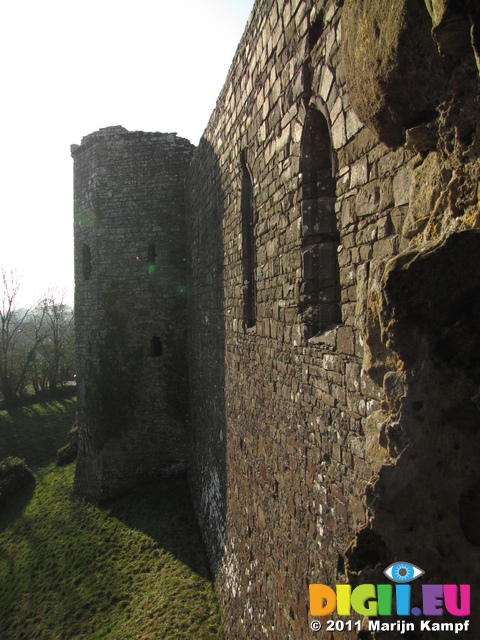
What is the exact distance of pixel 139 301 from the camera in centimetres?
1045

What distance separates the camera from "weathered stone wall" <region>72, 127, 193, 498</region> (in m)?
10.3

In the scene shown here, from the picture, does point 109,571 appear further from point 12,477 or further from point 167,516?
point 12,477

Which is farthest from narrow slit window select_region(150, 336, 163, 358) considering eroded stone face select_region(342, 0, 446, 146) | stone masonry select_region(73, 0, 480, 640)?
eroded stone face select_region(342, 0, 446, 146)

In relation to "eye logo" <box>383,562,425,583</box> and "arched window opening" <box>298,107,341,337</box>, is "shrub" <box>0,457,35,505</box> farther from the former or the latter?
"eye logo" <box>383,562,425,583</box>

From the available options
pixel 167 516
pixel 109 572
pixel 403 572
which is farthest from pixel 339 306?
pixel 167 516

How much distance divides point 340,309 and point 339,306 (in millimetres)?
31

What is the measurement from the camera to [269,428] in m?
4.16

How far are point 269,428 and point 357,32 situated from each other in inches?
127

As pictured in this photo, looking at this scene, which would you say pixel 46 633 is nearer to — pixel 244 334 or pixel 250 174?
pixel 244 334

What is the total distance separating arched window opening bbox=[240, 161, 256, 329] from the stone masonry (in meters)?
0.02

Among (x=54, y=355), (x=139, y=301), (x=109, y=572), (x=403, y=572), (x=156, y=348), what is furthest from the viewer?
(x=54, y=355)

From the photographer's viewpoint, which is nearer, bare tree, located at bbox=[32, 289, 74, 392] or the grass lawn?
the grass lawn

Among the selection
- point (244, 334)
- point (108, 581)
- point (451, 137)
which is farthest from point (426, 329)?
point (108, 581)

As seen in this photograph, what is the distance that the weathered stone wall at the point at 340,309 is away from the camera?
1.61m
